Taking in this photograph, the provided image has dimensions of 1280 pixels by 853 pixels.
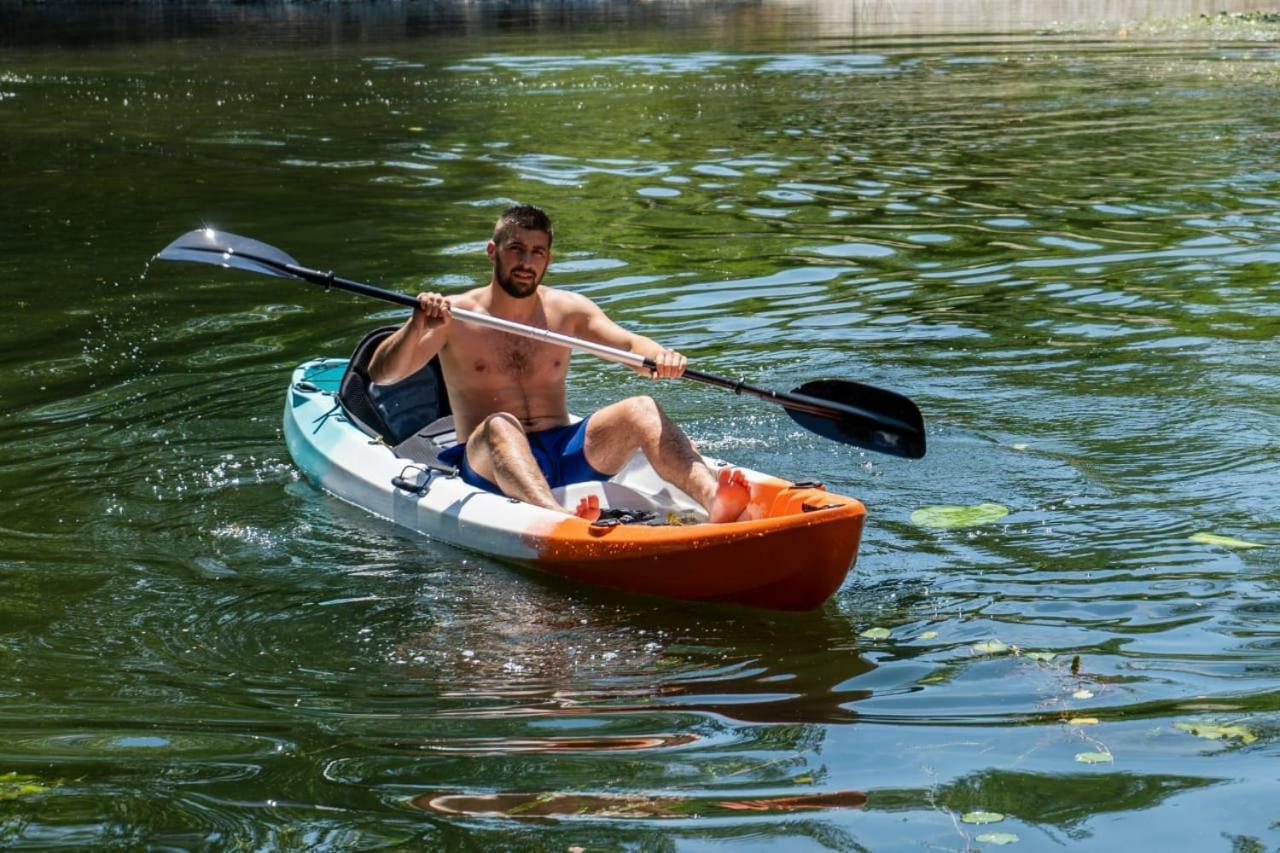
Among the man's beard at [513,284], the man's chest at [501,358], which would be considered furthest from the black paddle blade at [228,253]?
the man's beard at [513,284]

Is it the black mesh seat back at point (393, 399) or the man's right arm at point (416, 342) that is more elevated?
the man's right arm at point (416, 342)

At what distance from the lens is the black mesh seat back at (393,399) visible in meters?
8.08

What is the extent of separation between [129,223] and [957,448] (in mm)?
9516

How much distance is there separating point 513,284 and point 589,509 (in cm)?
101

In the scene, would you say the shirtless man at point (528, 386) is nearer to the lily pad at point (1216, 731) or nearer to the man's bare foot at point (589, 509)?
the man's bare foot at point (589, 509)

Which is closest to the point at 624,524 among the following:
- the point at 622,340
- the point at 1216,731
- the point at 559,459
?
the point at 559,459

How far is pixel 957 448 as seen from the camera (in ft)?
25.5

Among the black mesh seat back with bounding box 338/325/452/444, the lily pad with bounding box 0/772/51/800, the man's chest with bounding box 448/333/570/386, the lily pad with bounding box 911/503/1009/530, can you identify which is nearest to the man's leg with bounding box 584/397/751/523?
the man's chest with bounding box 448/333/570/386

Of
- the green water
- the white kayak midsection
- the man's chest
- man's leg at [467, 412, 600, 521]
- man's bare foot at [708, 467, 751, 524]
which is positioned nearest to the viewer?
the green water

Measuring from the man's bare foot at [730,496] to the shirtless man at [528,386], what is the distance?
11 centimetres

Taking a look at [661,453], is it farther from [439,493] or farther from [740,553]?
[439,493]

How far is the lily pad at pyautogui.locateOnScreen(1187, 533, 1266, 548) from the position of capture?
20.5ft

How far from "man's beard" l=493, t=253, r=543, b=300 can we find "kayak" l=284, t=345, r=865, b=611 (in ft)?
2.70

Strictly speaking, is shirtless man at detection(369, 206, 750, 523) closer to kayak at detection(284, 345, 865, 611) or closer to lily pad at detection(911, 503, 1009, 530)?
kayak at detection(284, 345, 865, 611)
